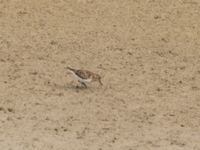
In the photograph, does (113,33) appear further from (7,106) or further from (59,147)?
(59,147)

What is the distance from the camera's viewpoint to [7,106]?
12.1 m

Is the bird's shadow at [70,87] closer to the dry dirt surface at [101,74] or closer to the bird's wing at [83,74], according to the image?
the dry dirt surface at [101,74]

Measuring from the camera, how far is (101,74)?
45.6ft

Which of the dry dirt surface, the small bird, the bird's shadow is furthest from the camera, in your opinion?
the bird's shadow

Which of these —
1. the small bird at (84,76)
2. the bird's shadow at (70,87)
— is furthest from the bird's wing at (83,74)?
the bird's shadow at (70,87)

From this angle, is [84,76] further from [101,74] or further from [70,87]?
[101,74]

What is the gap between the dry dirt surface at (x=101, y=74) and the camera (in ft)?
36.2

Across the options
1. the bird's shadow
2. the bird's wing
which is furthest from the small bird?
the bird's shadow

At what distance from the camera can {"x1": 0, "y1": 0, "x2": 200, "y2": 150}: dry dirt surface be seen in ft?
36.2

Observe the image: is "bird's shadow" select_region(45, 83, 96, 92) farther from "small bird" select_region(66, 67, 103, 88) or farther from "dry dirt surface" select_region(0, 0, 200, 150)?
"small bird" select_region(66, 67, 103, 88)

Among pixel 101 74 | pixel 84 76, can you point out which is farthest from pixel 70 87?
pixel 101 74

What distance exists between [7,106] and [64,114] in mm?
829

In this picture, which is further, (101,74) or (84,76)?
(101,74)

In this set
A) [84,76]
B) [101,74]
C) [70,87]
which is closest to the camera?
[84,76]
